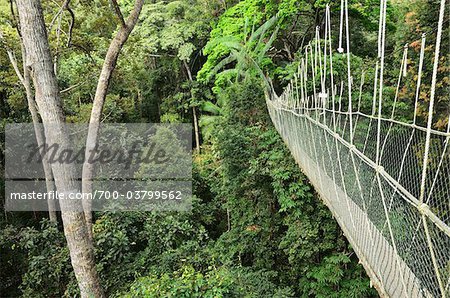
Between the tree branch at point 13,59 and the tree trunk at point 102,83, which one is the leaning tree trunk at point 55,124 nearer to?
the tree trunk at point 102,83

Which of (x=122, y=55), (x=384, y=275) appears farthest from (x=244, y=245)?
(x=384, y=275)

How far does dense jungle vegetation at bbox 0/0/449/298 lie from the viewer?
11.5 ft

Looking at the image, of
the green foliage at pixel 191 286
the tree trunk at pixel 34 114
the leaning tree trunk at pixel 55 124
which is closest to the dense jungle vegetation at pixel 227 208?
the green foliage at pixel 191 286

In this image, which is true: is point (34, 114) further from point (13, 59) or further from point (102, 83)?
point (102, 83)

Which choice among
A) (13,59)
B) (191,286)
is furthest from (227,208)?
(13,59)

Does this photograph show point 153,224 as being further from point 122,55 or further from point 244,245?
point 122,55

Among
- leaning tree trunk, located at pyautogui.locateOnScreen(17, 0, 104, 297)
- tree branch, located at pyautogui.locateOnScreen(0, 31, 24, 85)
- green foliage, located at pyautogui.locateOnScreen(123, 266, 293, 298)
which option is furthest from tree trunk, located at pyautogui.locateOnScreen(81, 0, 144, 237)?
tree branch, located at pyautogui.locateOnScreen(0, 31, 24, 85)

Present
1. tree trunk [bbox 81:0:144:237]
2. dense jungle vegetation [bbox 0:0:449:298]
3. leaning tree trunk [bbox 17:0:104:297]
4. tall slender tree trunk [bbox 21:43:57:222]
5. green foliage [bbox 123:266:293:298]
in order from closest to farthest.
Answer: green foliage [bbox 123:266:293:298], leaning tree trunk [bbox 17:0:104:297], tree trunk [bbox 81:0:144:237], dense jungle vegetation [bbox 0:0:449:298], tall slender tree trunk [bbox 21:43:57:222]

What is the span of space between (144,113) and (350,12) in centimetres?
572

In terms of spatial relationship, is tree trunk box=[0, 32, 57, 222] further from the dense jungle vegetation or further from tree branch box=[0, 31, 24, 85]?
the dense jungle vegetation

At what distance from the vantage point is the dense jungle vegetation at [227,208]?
11.5 ft

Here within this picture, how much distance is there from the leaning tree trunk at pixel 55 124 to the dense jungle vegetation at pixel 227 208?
420 mm

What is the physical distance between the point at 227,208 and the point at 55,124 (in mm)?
3092

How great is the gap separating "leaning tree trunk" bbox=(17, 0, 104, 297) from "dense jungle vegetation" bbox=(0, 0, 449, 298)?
1.38ft
